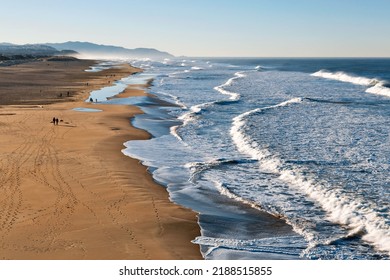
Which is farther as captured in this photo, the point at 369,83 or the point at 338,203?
the point at 369,83

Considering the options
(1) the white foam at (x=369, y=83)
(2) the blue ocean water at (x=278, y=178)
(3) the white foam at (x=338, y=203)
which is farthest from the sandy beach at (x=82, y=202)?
(1) the white foam at (x=369, y=83)

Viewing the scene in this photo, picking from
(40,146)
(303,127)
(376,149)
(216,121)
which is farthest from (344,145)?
(40,146)

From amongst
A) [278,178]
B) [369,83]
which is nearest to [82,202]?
[278,178]

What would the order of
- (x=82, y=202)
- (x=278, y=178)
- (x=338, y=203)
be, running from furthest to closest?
1. (x=278, y=178)
2. (x=338, y=203)
3. (x=82, y=202)

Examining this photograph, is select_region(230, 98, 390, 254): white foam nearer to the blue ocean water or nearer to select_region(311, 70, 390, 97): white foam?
A: the blue ocean water

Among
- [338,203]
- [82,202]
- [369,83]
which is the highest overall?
[369,83]

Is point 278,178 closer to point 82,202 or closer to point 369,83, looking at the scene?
point 82,202
